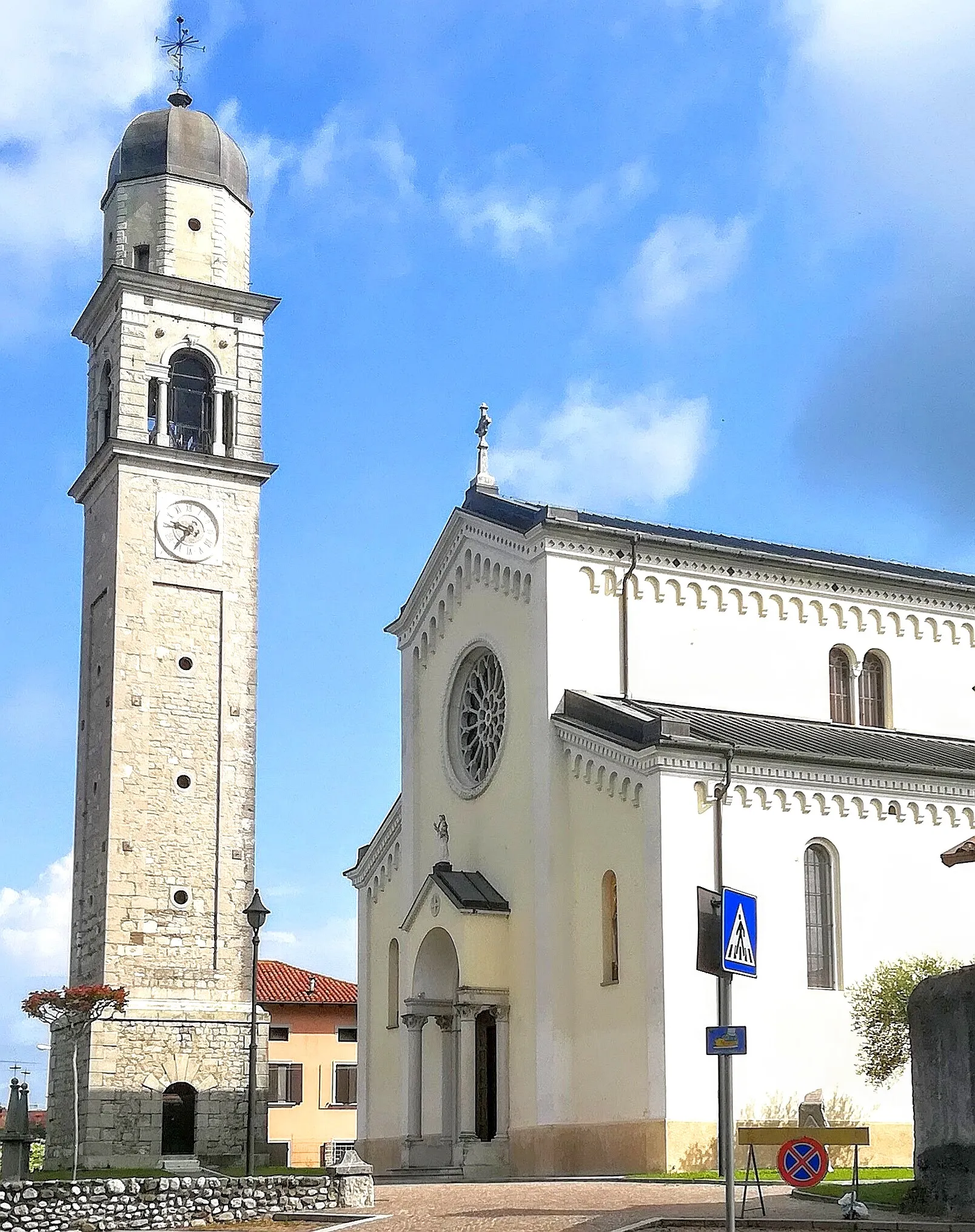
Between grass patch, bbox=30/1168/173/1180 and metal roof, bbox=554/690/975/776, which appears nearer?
metal roof, bbox=554/690/975/776

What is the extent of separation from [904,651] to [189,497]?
21.7m

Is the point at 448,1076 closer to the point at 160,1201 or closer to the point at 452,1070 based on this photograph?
the point at 452,1070

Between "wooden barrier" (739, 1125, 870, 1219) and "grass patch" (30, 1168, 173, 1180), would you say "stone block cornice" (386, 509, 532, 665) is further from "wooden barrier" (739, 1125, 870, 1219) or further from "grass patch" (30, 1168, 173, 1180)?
"wooden barrier" (739, 1125, 870, 1219)

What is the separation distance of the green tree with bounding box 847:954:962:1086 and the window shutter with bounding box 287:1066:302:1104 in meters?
32.7

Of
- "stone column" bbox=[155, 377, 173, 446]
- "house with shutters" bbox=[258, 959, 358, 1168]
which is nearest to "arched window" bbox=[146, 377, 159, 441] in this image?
"stone column" bbox=[155, 377, 173, 446]

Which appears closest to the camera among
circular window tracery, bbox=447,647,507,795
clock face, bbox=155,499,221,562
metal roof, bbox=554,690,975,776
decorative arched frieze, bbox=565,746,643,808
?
metal roof, bbox=554,690,975,776

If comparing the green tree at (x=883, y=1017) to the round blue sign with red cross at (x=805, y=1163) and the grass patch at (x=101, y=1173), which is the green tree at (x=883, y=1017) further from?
the grass patch at (x=101, y=1173)

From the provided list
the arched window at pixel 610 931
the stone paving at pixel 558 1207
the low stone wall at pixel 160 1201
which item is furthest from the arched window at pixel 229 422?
the stone paving at pixel 558 1207

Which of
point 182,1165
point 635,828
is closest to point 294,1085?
point 182,1165

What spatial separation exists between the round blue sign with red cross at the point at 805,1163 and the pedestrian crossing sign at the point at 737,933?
2057 millimetres

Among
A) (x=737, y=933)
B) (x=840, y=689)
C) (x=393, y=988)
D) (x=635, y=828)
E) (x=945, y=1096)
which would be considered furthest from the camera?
(x=393, y=988)

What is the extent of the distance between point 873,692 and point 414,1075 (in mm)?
12244

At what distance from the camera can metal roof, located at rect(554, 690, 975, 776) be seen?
29.0 metres

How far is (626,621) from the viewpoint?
33094mm
